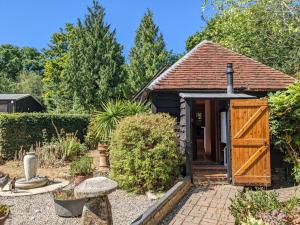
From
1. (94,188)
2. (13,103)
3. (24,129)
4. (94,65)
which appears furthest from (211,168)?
(13,103)

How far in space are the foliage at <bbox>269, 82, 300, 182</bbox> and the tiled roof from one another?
3.25 feet

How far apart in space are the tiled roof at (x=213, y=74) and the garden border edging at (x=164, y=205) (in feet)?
9.86

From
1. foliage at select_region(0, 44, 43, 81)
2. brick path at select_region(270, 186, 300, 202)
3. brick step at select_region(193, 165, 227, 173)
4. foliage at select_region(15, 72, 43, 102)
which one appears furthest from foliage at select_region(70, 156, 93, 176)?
foliage at select_region(0, 44, 43, 81)

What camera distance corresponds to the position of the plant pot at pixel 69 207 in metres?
5.81

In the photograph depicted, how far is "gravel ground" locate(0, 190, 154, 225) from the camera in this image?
5.61 m

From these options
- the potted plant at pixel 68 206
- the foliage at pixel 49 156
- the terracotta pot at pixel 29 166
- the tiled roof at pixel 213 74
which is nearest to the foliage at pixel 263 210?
the potted plant at pixel 68 206

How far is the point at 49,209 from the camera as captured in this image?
6.41 meters

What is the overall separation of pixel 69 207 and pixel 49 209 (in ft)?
2.93

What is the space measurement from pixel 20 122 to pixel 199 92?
28.8ft

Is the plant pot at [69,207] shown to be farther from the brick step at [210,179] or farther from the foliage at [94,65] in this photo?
the foliage at [94,65]

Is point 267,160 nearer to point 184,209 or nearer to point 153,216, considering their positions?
point 184,209

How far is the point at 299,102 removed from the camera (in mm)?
7973

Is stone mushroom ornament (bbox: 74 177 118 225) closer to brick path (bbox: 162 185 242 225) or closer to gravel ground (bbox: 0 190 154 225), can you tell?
gravel ground (bbox: 0 190 154 225)

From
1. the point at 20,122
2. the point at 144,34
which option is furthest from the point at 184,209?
the point at 144,34
